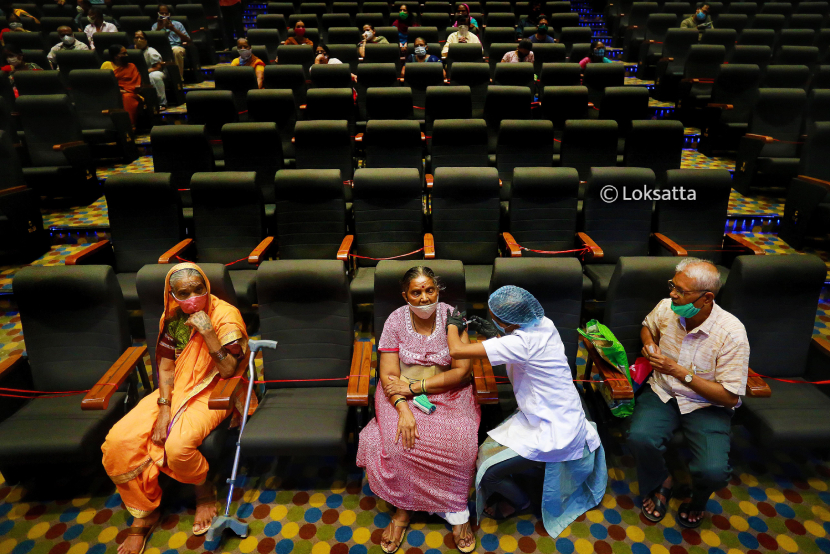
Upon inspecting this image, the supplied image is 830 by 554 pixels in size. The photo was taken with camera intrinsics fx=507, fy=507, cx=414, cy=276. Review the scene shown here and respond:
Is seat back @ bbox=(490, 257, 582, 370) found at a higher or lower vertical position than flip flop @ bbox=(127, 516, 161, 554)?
higher

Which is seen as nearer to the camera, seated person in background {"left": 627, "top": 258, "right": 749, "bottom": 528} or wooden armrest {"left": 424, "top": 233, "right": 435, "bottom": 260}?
seated person in background {"left": 627, "top": 258, "right": 749, "bottom": 528}

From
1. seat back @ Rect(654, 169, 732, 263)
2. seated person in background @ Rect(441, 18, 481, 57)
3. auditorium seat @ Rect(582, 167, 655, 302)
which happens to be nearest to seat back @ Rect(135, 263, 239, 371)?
auditorium seat @ Rect(582, 167, 655, 302)

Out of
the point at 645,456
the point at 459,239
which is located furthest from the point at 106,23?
the point at 645,456

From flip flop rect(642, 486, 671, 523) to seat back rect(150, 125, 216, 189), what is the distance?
3.66 meters

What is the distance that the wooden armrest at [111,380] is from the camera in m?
2.06

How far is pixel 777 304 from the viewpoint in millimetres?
2385

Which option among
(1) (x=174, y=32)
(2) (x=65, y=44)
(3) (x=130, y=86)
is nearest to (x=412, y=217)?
(3) (x=130, y=86)

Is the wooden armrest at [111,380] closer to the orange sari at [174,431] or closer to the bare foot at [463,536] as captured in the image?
the orange sari at [174,431]

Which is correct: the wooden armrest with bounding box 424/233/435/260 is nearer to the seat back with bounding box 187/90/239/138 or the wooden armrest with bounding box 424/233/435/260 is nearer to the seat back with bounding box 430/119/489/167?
the seat back with bounding box 430/119/489/167

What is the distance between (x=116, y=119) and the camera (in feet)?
16.8

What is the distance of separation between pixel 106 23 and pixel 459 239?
6733 mm

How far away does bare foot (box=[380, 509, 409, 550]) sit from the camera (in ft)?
6.53

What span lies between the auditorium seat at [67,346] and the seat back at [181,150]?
5.41ft

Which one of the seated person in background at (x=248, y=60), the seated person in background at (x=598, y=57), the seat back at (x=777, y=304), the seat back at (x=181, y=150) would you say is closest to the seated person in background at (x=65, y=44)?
the seated person in background at (x=248, y=60)
